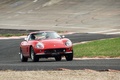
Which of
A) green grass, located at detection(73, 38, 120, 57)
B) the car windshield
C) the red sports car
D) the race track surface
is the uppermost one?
the car windshield

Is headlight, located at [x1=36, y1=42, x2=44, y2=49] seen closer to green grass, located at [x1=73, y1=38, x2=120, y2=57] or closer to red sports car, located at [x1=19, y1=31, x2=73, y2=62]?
red sports car, located at [x1=19, y1=31, x2=73, y2=62]

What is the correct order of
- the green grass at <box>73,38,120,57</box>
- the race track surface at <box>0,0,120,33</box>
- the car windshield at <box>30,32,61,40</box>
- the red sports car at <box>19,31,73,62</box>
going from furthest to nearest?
the race track surface at <box>0,0,120,33</box>, the green grass at <box>73,38,120,57</box>, the car windshield at <box>30,32,61,40</box>, the red sports car at <box>19,31,73,62</box>

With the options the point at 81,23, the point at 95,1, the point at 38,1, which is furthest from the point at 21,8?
the point at 81,23

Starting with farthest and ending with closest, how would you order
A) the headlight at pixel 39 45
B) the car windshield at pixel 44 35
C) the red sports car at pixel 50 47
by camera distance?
the car windshield at pixel 44 35, the headlight at pixel 39 45, the red sports car at pixel 50 47

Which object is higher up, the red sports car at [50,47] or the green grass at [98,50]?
the red sports car at [50,47]

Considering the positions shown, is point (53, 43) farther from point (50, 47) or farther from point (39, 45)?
point (39, 45)

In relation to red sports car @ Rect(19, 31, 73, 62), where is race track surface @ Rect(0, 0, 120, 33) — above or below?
below

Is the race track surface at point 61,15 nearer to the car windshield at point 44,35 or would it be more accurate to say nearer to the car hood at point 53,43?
the car windshield at point 44,35

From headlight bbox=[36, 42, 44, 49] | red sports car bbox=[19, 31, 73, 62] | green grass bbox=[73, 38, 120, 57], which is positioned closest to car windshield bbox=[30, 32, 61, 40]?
red sports car bbox=[19, 31, 73, 62]

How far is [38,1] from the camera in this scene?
269ft

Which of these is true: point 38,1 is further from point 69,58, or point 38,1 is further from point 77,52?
point 69,58

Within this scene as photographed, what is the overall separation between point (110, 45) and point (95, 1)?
154 ft

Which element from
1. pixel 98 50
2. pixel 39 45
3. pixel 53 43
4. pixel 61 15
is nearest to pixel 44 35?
pixel 39 45

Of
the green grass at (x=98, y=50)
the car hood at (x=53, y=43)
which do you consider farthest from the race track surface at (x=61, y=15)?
the car hood at (x=53, y=43)
